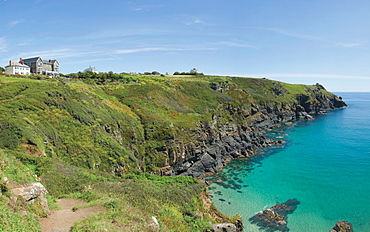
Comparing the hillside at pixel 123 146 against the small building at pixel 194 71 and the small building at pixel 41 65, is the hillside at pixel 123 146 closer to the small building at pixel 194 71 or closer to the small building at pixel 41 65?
the small building at pixel 41 65

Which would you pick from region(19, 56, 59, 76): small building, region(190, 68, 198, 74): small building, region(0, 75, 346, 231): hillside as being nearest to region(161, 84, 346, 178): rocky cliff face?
region(0, 75, 346, 231): hillside

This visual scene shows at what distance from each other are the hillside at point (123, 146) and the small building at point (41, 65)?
31.0 m

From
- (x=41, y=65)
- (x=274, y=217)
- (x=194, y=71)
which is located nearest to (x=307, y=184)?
(x=274, y=217)

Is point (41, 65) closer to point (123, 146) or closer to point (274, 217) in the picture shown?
point (123, 146)

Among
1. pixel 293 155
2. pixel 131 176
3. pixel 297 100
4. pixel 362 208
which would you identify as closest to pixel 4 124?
pixel 131 176

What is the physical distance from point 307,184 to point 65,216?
146ft

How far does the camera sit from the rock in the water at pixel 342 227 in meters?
29.0

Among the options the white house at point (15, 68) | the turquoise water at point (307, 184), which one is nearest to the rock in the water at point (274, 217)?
the turquoise water at point (307, 184)

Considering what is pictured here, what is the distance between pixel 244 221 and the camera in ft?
104

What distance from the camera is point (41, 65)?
90.8m

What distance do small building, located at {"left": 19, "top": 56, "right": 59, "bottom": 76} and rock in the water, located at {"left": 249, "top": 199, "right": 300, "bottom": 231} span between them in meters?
97.7

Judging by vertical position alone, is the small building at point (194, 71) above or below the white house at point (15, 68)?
above

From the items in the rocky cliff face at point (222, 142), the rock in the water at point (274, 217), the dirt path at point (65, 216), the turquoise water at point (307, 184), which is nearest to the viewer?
the dirt path at point (65, 216)

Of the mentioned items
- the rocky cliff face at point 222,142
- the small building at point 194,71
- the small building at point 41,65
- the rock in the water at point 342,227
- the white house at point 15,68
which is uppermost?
the small building at point 194,71
